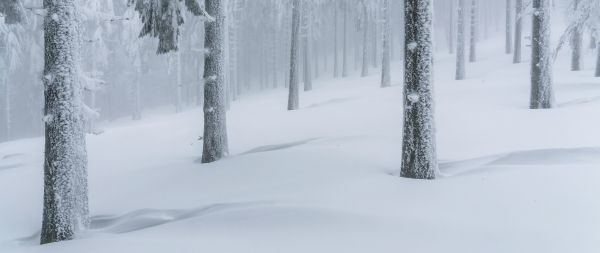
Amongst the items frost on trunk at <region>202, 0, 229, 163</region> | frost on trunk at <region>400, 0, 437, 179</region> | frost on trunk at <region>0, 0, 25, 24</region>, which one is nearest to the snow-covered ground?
frost on trunk at <region>400, 0, 437, 179</region>

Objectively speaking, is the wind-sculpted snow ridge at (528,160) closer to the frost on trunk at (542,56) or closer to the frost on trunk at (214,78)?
the frost on trunk at (542,56)

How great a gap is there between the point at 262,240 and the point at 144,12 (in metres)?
5.81

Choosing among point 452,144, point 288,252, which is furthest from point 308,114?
point 288,252

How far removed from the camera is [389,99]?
19438 millimetres

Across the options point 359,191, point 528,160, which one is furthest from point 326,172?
point 528,160

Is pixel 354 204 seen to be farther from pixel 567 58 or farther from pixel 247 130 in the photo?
pixel 567 58

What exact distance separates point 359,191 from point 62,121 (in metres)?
4.94

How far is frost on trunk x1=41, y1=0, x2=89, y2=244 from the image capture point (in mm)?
7465

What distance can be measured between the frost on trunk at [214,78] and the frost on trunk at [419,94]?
5.37 meters

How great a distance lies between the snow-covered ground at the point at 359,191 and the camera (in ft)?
20.5

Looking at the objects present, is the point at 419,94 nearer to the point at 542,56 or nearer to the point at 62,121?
the point at 62,121

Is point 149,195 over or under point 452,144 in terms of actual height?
under

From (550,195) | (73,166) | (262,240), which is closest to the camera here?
(262,240)

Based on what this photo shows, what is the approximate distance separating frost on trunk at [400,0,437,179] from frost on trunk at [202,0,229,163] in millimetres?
5367
